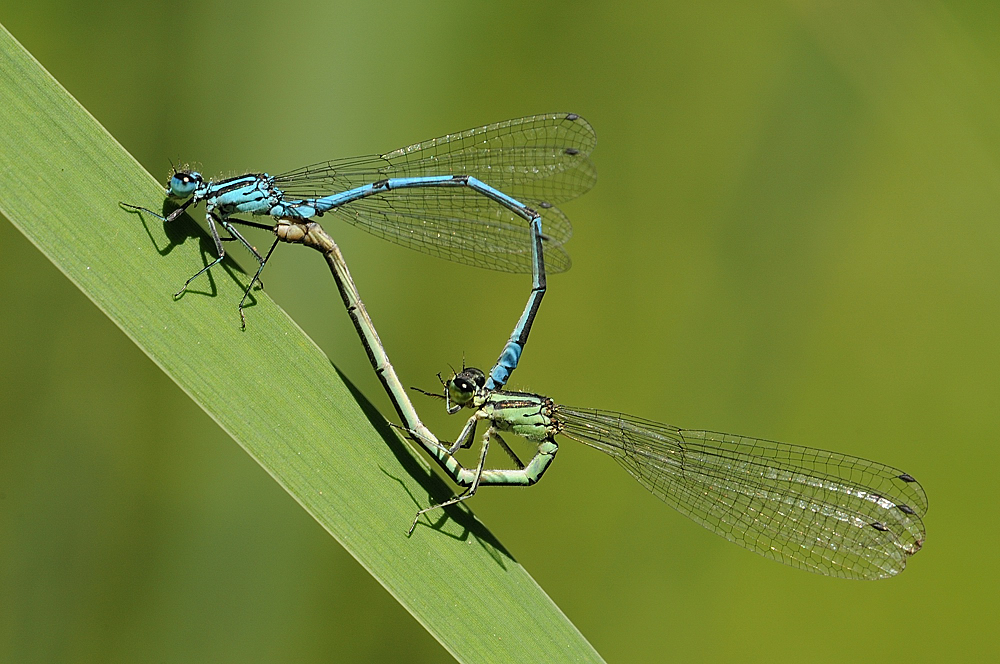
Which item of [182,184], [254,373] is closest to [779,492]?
[254,373]

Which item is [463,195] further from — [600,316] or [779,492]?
[779,492]

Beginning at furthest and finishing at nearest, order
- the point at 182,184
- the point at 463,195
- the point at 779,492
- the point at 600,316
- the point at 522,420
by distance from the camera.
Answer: the point at 600,316 < the point at 463,195 < the point at 522,420 < the point at 779,492 < the point at 182,184

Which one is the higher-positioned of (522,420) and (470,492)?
(522,420)

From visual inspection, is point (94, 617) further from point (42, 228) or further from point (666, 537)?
point (666, 537)

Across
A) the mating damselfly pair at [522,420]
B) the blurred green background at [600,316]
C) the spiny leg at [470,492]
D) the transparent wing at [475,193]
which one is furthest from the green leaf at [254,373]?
the transparent wing at [475,193]

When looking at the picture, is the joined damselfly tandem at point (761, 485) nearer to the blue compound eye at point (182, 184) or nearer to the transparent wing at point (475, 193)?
the transparent wing at point (475, 193)

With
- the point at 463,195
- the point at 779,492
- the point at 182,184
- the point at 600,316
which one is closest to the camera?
the point at 182,184

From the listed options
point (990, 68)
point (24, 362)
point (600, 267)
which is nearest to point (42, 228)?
point (24, 362)

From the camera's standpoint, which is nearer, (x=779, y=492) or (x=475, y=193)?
(x=779, y=492)
